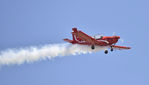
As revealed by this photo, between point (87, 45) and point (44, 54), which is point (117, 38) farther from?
point (44, 54)

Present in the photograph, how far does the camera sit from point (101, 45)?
122438mm

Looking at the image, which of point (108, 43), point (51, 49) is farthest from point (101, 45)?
point (51, 49)

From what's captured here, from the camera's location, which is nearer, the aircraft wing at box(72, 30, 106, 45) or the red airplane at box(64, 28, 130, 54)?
the aircraft wing at box(72, 30, 106, 45)

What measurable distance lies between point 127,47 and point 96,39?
30.3 feet

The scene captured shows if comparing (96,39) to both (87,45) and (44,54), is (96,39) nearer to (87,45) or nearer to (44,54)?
(87,45)

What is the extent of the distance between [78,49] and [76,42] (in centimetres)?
149

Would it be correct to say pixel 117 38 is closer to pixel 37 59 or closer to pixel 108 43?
pixel 108 43

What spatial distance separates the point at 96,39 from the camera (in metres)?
122

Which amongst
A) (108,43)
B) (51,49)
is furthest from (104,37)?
(51,49)

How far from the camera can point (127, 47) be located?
12938 centimetres

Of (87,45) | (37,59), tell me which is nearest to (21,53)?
(37,59)

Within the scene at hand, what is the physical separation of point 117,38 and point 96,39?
3.45 m

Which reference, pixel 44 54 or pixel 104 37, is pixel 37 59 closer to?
pixel 44 54

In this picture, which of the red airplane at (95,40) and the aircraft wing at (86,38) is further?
the red airplane at (95,40)
